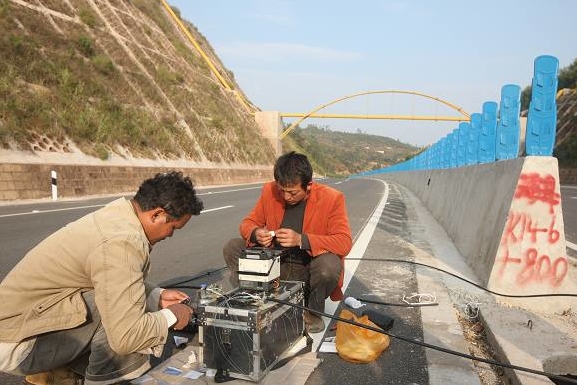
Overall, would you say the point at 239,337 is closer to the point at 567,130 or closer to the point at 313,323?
the point at 313,323

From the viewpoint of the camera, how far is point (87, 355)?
2.93 m

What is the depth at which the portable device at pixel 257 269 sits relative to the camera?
330 centimetres

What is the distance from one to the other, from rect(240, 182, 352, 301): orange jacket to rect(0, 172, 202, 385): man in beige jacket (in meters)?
1.57

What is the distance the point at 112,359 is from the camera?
2.77m

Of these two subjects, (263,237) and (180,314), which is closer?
(180,314)

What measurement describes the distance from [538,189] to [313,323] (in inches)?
107

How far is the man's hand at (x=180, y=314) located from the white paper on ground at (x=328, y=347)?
119cm

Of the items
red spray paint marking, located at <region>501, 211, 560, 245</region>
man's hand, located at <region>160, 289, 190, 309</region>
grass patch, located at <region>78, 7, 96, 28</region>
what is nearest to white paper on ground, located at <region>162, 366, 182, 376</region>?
man's hand, located at <region>160, 289, 190, 309</region>

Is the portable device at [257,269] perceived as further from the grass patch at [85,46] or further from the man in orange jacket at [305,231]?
the grass patch at [85,46]

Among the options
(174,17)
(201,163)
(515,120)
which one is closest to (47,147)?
(201,163)

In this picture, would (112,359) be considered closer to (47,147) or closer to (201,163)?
(47,147)

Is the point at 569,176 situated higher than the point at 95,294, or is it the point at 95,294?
the point at 95,294

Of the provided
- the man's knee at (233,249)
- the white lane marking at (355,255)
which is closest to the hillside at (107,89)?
the white lane marking at (355,255)

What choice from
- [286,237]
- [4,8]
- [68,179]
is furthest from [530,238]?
[4,8]
